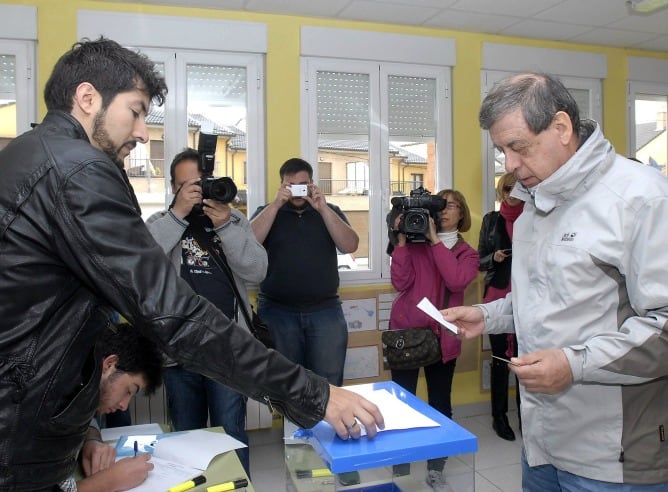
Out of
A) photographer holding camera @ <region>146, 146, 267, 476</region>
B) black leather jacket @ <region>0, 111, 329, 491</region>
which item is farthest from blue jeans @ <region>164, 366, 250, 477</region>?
black leather jacket @ <region>0, 111, 329, 491</region>

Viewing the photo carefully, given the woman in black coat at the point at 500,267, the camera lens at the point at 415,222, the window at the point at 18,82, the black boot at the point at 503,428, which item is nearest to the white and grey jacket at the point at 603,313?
the camera lens at the point at 415,222

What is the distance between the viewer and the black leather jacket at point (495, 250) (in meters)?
3.51

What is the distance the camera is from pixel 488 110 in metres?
1.39

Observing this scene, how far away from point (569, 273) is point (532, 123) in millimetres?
366

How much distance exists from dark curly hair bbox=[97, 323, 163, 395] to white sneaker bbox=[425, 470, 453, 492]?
2.85 ft

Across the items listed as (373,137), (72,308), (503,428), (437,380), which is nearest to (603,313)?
(72,308)

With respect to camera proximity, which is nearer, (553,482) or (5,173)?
(5,173)

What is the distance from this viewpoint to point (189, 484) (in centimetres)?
136

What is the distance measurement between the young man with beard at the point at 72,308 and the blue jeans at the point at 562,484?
2.04ft

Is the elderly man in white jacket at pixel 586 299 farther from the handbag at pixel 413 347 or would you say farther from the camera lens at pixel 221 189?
the handbag at pixel 413 347

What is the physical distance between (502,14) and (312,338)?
2.52 m

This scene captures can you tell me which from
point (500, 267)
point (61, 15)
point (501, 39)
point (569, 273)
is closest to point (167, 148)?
point (61, 15)

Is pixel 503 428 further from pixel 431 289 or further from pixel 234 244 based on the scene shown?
pixel 234 244

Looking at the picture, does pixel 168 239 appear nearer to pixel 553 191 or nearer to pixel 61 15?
pixel 553 191
